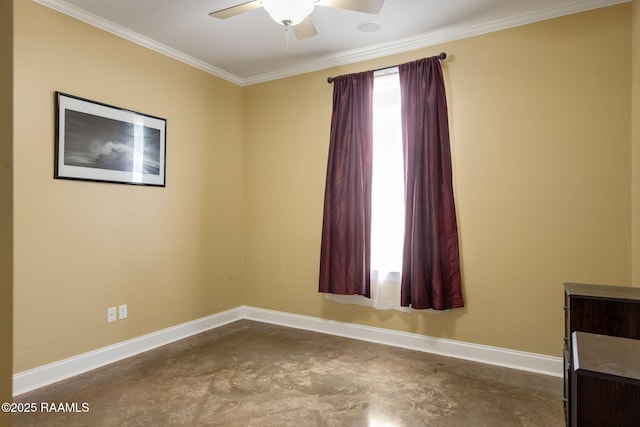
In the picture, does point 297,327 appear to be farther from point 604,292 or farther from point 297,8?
point 297,8

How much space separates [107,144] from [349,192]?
2.14m

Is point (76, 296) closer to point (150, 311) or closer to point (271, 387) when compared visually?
point (150, 311)

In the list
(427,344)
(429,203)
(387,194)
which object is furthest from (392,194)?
(427,344)

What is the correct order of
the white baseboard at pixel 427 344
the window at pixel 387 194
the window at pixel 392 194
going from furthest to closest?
the window at pixel 387 194 < the window at pixel 392 194 < the white baseboard at pixel 427 344

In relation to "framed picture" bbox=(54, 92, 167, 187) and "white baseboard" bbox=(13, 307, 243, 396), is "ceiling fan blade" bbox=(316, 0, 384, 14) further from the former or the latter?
"white baseboard" bbox=(13, 307, 243, 396)

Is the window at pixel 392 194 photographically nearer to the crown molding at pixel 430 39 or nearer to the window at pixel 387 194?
the window at pixel 387 194

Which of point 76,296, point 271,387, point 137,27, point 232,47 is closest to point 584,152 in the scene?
point 271,387

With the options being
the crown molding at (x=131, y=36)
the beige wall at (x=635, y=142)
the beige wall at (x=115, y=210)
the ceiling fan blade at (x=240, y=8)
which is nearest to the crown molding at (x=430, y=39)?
the beige wall at (x=635, y=142)

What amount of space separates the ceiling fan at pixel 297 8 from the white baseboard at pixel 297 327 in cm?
267

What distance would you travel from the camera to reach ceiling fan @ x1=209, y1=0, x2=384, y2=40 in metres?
1.90

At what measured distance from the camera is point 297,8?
1922 mm

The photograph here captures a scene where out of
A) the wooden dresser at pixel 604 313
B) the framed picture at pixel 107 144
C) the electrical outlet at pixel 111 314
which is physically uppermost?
the framed picture at pixel 107 144

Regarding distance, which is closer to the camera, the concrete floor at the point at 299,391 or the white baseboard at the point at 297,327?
the concrete floor at the point at 299,391

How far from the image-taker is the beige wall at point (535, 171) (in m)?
2.57
